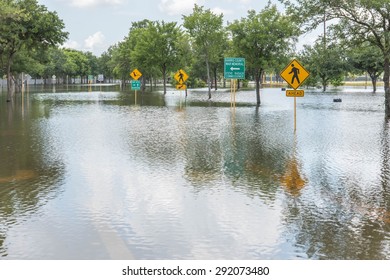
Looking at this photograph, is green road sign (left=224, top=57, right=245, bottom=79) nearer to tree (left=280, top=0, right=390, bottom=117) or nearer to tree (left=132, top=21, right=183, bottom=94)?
tree (left=280, top=0, right=390, bottom=117)

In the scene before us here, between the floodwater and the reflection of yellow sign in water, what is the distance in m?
0.02

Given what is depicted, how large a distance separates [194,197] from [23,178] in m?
3.97

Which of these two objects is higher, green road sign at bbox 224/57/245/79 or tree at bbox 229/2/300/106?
tree at bbox 229/2/300/106

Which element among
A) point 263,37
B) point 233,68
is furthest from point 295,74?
point 263,37

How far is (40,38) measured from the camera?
4209 cm

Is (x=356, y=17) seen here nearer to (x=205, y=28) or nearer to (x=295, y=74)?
(x=295, y=74)

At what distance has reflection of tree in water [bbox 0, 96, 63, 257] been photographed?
7805 millimetres

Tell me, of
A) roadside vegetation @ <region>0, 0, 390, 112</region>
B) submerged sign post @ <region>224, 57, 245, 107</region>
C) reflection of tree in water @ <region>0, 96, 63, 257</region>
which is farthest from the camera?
submerged sign post @ <region>224, 57, 245, 107</region>

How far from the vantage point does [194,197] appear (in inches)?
345

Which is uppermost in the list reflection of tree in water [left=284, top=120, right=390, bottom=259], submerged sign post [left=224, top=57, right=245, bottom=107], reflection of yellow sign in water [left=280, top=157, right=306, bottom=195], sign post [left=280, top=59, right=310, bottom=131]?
submerged sign post [left=224, top=57, right=245, bottom=107]

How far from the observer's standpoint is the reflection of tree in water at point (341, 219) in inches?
239

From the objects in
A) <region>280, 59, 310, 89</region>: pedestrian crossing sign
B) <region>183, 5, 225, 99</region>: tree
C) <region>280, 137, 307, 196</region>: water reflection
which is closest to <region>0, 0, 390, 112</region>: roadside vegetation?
<region>183, 5, 225, 99</region>: tree

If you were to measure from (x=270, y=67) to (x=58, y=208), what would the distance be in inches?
1417

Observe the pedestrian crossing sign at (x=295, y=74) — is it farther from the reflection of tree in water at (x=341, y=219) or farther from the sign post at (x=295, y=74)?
the reflection of tree in water at (x=341, y=219)
